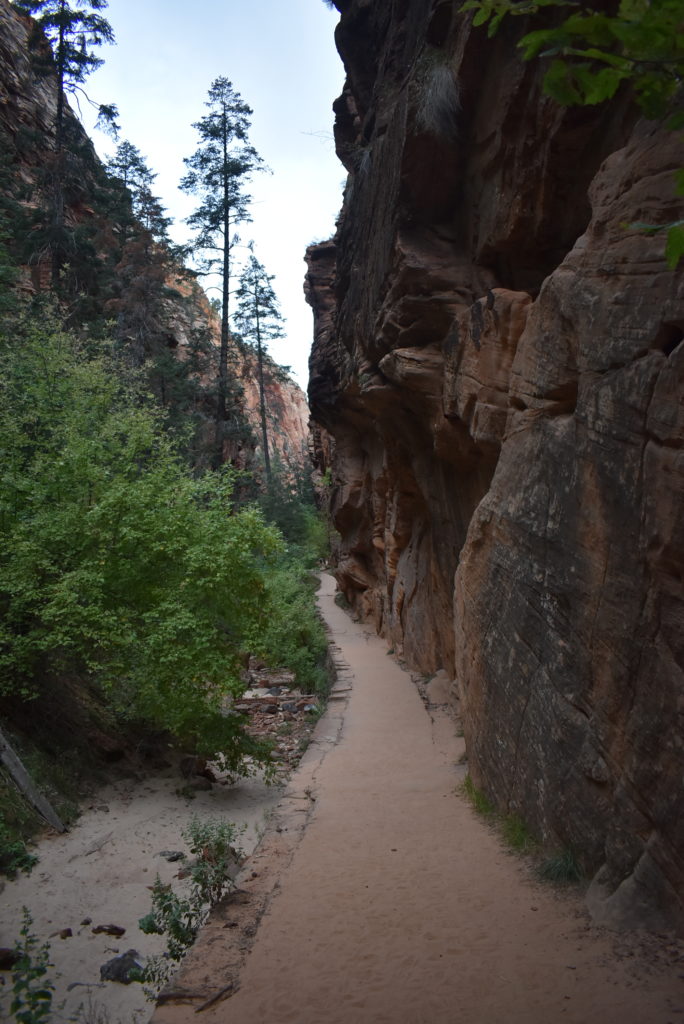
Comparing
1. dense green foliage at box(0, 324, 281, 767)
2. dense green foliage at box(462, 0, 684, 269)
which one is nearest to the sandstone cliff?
dense green foliage at box(0, 324, 281, 767)

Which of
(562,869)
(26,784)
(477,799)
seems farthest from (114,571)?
(562,869)

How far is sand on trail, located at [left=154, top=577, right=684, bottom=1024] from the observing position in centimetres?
412

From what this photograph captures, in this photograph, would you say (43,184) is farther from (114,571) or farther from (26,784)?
(26,784)

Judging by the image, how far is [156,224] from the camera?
31.1 meters

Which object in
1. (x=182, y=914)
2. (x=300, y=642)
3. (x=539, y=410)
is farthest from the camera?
(x=300, y=642)

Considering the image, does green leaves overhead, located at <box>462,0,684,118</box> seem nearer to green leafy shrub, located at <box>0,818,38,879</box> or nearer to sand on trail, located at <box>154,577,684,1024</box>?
sand on trail, located at <box>154,577,684,1024</box>

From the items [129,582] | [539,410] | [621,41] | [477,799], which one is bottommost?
[477,799]

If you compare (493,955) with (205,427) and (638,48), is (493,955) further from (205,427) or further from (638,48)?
(205,427)

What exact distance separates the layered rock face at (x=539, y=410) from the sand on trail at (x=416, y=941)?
0.48m

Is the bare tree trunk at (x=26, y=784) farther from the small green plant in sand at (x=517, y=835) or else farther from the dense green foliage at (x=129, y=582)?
the small green plant in sand at (x=517, y=835)

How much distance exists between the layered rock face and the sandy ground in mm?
3924

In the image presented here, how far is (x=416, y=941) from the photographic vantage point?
5.19 meters

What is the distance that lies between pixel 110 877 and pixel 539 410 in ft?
25.2

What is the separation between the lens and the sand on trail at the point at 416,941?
13.5 feet
